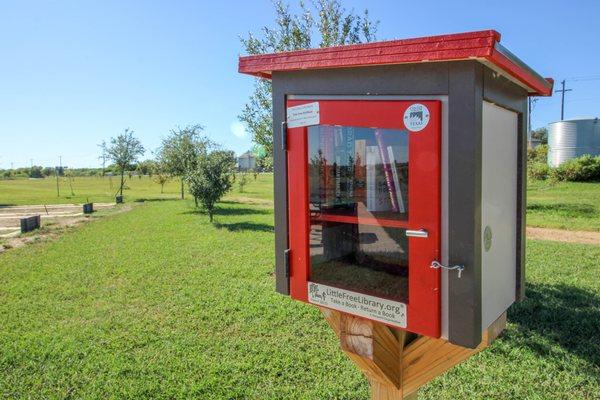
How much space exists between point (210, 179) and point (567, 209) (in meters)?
12.9

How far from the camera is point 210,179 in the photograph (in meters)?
15.5

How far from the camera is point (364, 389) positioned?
3.55 m

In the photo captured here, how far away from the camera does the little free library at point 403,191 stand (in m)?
1.29

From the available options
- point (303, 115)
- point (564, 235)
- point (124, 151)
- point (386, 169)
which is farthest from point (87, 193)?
point (386, 169)

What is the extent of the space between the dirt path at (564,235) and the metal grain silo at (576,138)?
2350cm

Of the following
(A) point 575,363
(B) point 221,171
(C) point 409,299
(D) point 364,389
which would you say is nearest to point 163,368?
(D) point 364,389

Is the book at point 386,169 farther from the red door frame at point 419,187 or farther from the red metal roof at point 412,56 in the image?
the red metal roof at point 412,56

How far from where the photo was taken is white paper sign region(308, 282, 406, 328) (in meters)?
1.48

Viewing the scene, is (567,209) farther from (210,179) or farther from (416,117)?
(416,117)

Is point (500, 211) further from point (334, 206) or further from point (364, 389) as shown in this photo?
point (364, 389)

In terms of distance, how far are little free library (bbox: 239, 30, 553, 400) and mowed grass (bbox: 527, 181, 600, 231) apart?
12300mm

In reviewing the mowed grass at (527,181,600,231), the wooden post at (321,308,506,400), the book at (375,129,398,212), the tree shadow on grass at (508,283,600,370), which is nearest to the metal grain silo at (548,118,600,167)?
the mowed grass at (527,181,600,231)

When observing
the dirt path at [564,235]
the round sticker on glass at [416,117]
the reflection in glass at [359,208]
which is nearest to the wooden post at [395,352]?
the reflection in glass at [359,208]

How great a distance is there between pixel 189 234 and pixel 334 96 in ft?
37.8
